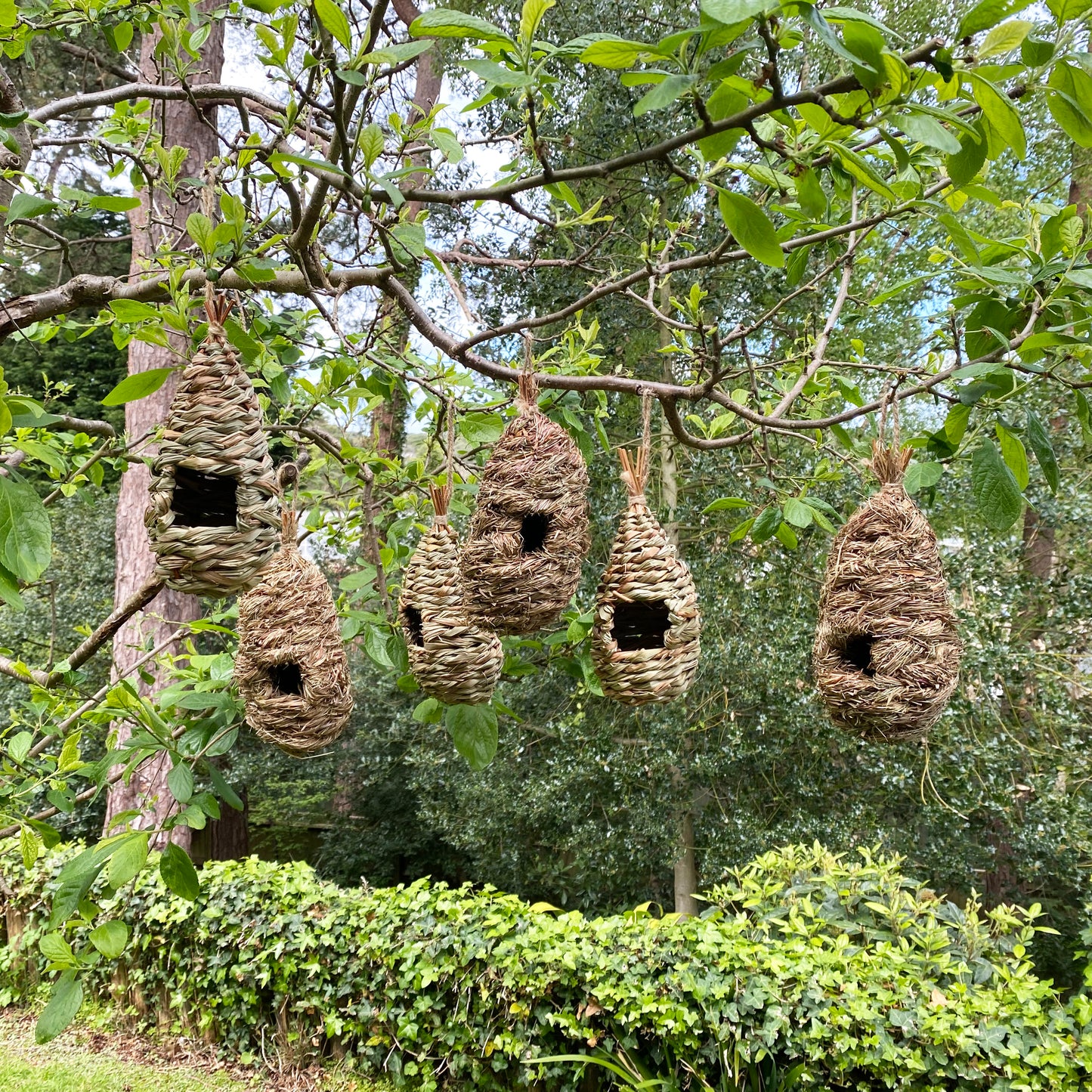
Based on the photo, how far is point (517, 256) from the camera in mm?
7234

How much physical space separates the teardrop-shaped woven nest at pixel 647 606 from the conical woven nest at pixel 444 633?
0.87 ft

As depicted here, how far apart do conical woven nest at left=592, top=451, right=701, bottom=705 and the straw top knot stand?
0.49 meters

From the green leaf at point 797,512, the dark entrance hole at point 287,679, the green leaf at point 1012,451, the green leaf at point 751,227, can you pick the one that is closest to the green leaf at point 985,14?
the green leaf at point 751,227

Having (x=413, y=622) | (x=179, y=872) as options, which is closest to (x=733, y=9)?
(x=413, y=622)

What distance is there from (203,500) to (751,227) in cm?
110

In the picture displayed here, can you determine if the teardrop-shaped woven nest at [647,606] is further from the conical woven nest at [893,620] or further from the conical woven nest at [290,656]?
the conical woven nest at [290,656]

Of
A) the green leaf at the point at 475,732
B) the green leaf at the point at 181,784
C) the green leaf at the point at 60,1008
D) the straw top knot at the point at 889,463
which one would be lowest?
the green leaf at the point at 60,1008

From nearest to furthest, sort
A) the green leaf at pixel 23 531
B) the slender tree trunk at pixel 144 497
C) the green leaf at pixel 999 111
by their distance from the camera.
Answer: the green leaf at pixel 999 111 → the green leaf at pixel 23 531 → the slender tree trunk at pixel 144 497

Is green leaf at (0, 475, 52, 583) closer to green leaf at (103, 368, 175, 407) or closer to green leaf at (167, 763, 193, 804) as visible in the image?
green leaf at (103, 368, 175, 407)

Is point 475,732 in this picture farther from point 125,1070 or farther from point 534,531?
point 125,1070

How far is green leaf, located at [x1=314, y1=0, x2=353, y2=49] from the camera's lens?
3.59 ft

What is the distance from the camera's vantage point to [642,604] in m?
1.81

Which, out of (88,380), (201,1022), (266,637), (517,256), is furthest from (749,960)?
(88,380)

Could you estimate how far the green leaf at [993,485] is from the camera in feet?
4.82
